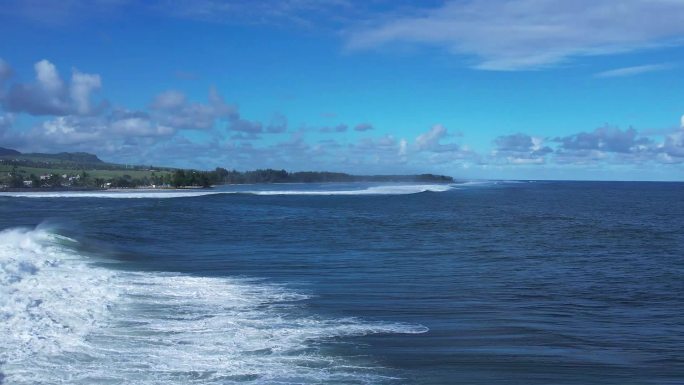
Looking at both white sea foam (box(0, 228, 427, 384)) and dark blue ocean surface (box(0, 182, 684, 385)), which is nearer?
white sea foam (box(0, 228, 427, 384))

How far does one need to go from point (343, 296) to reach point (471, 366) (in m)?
6.62

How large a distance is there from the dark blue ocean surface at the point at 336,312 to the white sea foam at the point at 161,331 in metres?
0.05

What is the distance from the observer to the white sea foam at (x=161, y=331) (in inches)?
420

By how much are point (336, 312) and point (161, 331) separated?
4.21 m

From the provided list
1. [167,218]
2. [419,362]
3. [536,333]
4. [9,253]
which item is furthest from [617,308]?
[167,218]

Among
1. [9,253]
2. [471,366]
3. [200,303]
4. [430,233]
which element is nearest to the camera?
[471,366]

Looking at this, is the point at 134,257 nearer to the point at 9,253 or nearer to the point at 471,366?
the point at 9,253

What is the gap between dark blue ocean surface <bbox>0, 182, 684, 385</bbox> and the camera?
36.7 ft

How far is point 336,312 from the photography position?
616 inches

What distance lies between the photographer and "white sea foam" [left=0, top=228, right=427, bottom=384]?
35.0 feet

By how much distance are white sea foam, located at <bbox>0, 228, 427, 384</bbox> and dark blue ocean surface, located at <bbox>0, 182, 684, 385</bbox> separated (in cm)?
5

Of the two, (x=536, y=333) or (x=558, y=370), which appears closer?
(x=558, y=370)

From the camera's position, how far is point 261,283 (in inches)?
778

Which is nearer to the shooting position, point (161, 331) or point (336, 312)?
point (161, 331)
